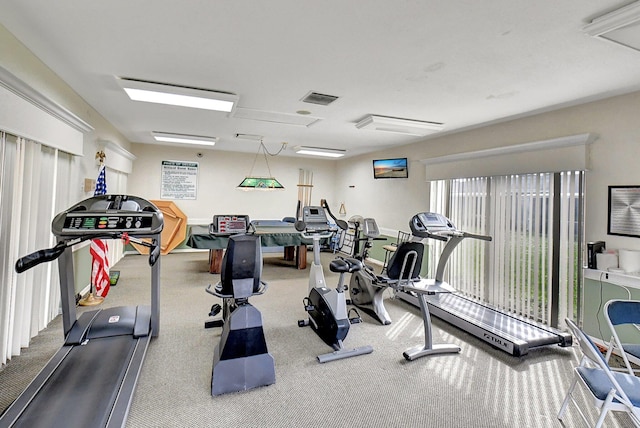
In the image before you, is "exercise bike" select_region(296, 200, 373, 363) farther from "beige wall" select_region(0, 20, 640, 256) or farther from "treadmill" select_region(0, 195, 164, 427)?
"beige wall" select_region(0, 20, 640, 256)

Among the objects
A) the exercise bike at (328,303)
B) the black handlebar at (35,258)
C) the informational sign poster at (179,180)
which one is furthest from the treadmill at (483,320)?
the informational sign poster at (179,180)

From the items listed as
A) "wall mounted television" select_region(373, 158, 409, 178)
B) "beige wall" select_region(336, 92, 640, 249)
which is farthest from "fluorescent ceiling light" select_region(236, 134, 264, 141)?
"beige wall" select_region(336, 92, 640, 249)

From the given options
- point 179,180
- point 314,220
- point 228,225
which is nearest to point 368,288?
point 314,220

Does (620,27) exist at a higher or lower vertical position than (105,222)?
higher

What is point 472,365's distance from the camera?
2672 mm

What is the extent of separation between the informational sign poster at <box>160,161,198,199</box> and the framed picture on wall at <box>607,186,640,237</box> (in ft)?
24.3

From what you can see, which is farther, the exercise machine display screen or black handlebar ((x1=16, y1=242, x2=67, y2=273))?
the exercise machine display screen

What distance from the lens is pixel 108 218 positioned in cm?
253

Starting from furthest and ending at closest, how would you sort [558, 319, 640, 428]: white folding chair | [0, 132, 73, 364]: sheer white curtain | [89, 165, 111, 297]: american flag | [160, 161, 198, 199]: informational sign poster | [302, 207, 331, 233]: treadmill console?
[160, 161, 198, 199]: informational sign poster < [89, 165, 111, 297]: american flag < [302, 207, 331, 233]: treadmill console < [0, 132, 73, 364]: sheer white curtain < [558, 319, 640, 428]: white folding chair

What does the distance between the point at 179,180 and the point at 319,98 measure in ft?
16.9

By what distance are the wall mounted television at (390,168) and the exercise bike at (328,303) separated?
2862 mm

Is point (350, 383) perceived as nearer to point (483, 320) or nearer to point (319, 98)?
point (483, 320)

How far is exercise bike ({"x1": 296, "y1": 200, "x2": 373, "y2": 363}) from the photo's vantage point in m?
2.83

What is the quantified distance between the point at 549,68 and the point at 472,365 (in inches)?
101
